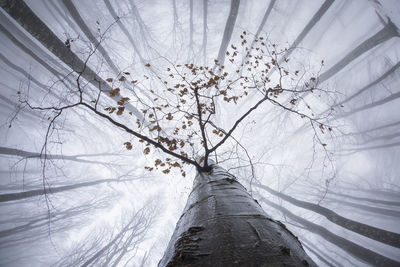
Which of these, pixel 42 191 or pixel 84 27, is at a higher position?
pixel 84 27

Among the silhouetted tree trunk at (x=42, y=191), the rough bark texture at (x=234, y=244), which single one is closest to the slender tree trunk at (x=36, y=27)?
the rough bark texture at (x=234, y=244)

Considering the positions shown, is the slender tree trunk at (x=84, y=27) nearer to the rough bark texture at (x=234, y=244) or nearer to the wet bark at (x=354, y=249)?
the rough bark texture at (x=234, y=244)

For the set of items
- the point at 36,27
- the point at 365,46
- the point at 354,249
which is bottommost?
the point at 354,249

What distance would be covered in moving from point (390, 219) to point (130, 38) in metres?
18.2

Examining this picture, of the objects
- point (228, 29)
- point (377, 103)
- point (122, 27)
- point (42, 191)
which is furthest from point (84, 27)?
point (377, 103)

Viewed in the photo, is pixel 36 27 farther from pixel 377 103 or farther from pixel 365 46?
pixel 377 103

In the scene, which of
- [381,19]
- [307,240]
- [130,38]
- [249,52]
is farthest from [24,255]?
[381,19]

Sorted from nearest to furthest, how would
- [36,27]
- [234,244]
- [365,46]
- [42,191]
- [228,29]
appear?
[234,244]
[36,27]
[228,29]
[365,46]
[42,191]

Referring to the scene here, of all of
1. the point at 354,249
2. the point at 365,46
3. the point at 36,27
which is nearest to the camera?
the point at 36,27

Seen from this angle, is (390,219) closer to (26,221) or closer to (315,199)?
(315,199)

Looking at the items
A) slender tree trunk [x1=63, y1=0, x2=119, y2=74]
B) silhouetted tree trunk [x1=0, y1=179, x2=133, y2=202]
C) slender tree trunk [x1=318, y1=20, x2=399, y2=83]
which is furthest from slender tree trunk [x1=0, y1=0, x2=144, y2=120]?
slender tree trunk [x1=318, y1=20, x2=399, y2=83]

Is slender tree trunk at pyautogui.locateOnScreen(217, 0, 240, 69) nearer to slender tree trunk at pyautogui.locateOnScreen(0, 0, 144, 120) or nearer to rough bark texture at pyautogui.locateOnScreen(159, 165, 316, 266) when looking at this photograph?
slender tree trunk at pyautogui.locateOnScreen(0, 0, 144, 120)

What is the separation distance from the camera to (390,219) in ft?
34.4

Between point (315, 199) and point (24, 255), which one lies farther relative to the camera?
point (315, 199)
